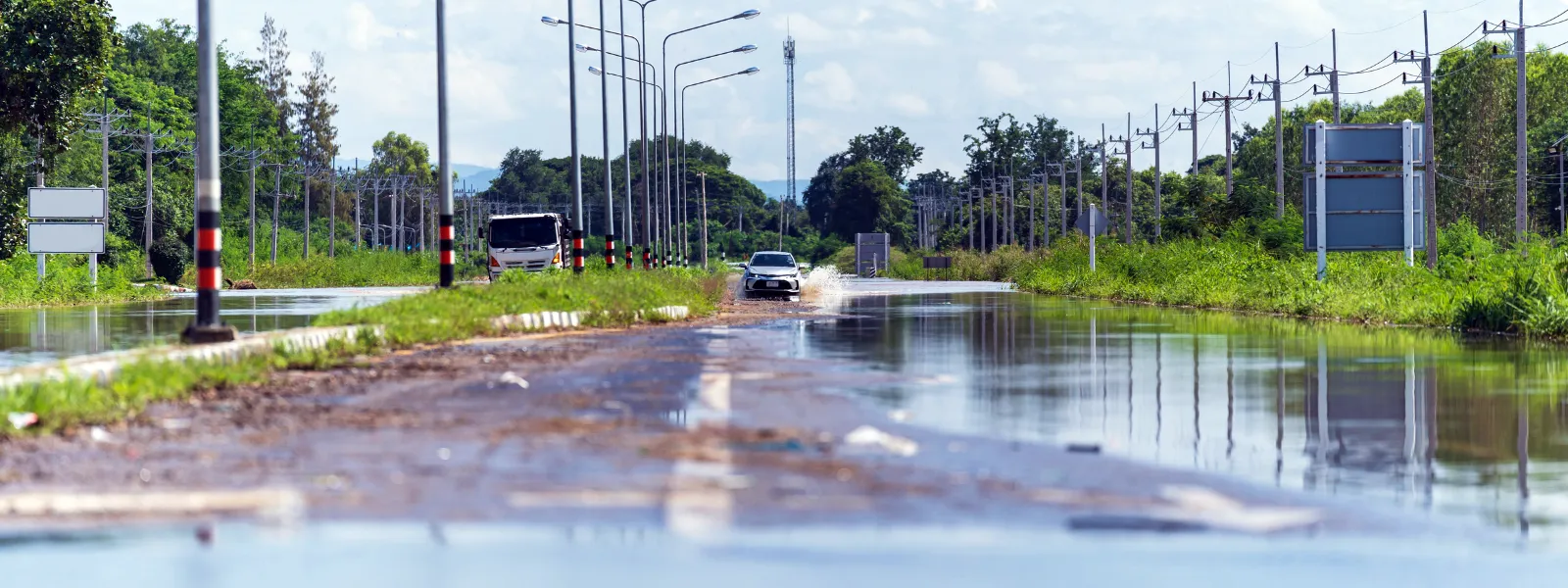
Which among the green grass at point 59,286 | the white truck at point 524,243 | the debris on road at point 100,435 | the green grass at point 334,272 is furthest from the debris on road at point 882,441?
the green grass at point 334,272

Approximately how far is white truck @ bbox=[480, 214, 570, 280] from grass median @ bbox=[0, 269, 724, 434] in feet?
49.9

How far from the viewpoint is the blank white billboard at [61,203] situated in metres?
49.6

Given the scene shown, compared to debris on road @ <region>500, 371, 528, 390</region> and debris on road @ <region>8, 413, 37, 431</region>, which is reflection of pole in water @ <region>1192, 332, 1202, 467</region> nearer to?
debris on road @ <region>500, 371, 528, 390</region>

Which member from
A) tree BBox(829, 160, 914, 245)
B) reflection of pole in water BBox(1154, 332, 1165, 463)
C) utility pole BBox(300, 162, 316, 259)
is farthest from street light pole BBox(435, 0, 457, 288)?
tree BBox(829, 160, 914, 245)

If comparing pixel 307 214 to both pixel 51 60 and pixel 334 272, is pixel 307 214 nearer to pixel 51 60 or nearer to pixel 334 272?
pixel 334 272

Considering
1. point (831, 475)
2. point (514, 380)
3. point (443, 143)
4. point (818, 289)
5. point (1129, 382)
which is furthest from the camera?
point (818, 289)

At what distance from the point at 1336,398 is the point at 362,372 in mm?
8050

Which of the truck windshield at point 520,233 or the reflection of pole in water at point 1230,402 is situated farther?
the truck windshield at point 520,233

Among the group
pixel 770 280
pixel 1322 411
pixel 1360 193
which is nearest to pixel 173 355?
pixel 1322 411

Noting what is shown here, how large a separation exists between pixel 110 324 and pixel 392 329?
12.7 m

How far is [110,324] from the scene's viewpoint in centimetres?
2953

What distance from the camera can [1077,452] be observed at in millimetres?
9891

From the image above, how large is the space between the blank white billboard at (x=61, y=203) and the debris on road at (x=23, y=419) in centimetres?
4187

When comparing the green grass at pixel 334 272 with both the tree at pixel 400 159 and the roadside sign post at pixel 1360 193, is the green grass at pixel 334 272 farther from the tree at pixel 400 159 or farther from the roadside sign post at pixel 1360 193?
the tree at pixel 400 159
